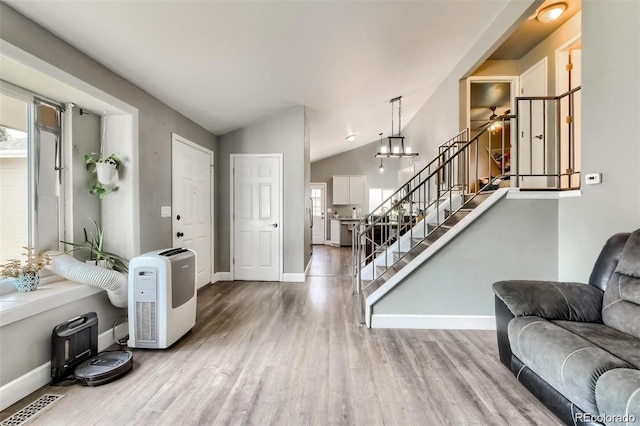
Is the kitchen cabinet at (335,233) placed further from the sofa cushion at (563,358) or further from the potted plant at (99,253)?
the sofa cushion at (563,358)

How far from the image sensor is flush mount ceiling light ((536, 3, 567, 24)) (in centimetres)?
340

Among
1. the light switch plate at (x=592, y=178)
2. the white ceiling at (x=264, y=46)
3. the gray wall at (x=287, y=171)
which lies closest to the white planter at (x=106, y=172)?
the white ceiling at (x=264, y=46)

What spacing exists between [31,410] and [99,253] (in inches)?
47.1

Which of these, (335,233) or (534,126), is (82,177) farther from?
(335,233)

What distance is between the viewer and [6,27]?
1.71m

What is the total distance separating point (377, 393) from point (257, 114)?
3.96 m

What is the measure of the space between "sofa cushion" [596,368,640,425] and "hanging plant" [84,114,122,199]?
3585 mm

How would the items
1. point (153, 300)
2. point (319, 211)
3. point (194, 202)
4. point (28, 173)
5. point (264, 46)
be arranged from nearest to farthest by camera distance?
point (28, 173) < point (153, 300) < point (264, 46) < point (194, 202) < point (319, 211)

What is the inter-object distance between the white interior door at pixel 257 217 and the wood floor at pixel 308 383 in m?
1.72

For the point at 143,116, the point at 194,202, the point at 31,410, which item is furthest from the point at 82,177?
the point at 31,410

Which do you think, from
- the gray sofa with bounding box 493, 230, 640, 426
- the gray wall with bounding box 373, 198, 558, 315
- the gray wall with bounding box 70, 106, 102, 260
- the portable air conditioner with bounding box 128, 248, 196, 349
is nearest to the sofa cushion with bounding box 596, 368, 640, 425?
the gray sofa with bounding box 493, 230, 640, 426

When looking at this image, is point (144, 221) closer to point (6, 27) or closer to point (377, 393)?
point (6, 27)

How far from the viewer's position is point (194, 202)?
13.6 ft

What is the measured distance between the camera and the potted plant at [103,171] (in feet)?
8.49
